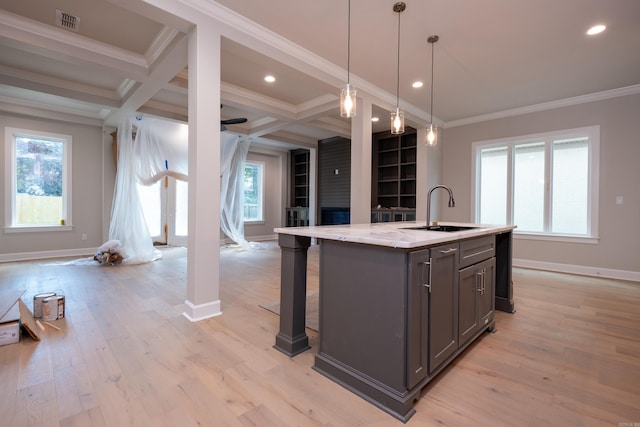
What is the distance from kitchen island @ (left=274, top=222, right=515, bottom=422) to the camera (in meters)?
1.48

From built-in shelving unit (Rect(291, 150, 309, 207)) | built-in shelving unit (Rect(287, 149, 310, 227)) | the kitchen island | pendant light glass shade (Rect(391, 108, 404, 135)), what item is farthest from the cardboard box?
built-in shelving unit (Rect(291, 150, 309, 207))

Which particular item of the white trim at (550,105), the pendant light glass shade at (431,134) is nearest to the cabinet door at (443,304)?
the pendant light glass shade at (431,134)

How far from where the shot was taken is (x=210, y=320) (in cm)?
262

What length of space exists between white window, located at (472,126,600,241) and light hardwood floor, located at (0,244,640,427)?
2033 mm

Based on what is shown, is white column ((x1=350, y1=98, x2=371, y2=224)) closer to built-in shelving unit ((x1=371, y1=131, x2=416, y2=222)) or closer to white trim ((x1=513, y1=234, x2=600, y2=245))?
built-in shelving unit ((x1=371, y1=131, x2=416, y2=222))

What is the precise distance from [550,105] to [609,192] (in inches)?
64.7

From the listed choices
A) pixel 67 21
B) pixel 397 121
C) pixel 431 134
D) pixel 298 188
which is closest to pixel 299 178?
pixel 298 188

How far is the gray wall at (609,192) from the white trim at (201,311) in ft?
17.1

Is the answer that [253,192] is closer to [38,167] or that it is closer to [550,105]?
[38,167]

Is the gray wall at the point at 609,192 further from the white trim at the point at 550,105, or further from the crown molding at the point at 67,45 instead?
the crown molding at the point at 67,45

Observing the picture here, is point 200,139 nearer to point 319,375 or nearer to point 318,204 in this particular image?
point 319,375

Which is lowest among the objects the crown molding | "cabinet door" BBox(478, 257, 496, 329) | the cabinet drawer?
"cabinet door" BBox(478, 257, 496, 329)

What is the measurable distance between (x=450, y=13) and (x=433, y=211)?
3.79 meters

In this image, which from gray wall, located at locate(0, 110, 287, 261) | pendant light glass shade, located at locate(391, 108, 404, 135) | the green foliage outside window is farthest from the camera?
gray wall, located at locate(0, 110, 287, 261)
